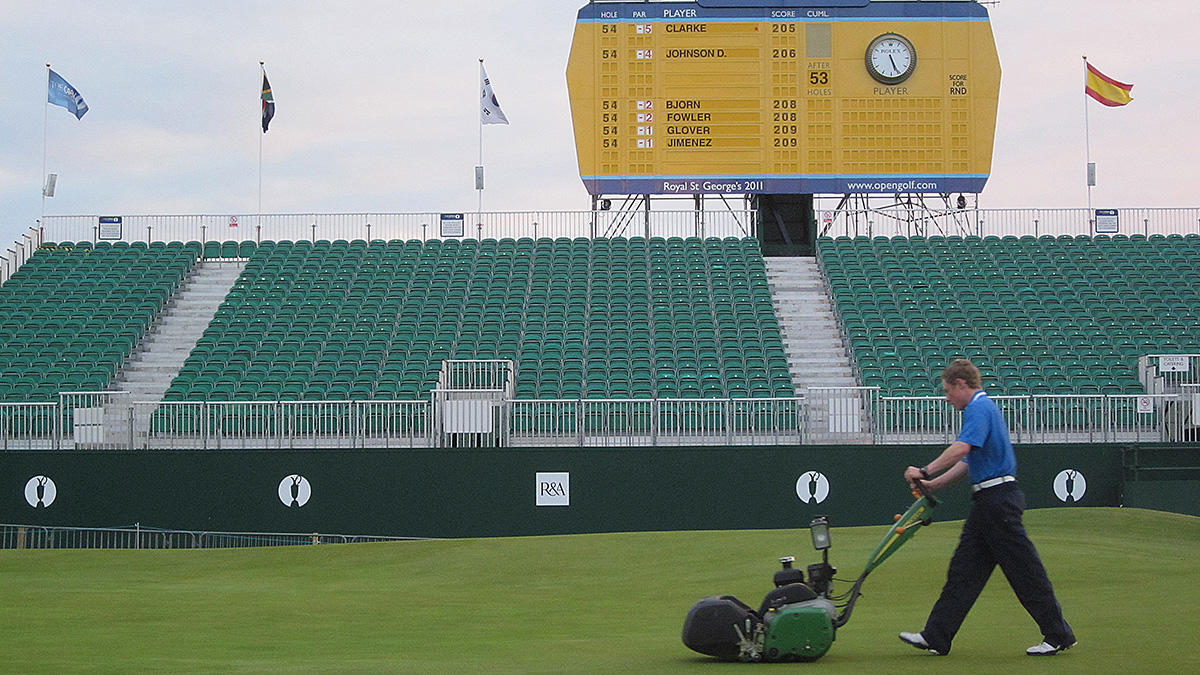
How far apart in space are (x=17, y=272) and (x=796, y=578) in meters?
27.6

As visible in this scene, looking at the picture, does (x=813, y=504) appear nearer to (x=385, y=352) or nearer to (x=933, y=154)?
(x=385, y=352)

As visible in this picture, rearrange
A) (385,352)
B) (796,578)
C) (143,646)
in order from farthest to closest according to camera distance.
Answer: (385,352) < (143,646) < (796,578)

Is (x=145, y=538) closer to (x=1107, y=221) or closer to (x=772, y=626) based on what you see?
(x=772, y=626)

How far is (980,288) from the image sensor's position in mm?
28281

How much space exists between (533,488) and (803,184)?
12396 mm

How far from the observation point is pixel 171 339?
89.9 ft

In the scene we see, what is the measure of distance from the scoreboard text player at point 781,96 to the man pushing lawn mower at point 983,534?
22.1 metres

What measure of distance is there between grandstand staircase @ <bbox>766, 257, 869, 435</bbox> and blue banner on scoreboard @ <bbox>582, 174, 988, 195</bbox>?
1.92 m

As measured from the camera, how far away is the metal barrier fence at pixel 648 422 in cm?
2028

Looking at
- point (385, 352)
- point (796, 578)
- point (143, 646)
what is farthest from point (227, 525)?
point (796, 578)

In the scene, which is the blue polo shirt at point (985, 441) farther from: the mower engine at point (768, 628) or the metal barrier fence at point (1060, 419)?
the metal barrier fence at point (1060, 419)

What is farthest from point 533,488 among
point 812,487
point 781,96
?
point 781,96

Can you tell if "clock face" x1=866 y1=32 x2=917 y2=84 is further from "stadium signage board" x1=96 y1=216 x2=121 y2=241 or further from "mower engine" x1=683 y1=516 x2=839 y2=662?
"mower engine" x1=683 y1=516 x2=839 y2=662

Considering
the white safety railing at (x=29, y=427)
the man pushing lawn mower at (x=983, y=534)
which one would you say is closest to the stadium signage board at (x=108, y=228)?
the white safety railing at (x=29, y=427)
